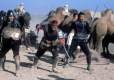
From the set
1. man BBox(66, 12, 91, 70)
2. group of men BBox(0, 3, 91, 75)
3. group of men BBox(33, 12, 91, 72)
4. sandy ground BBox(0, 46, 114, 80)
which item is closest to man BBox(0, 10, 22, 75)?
group of men BBox(0, 3, 91, 75)

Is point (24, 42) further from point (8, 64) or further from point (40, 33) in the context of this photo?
point (8, 64)

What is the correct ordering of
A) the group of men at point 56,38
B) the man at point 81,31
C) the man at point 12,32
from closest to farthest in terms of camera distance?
the man at point 12,32 → the group of men at point 56,38 → the man at point 81,31

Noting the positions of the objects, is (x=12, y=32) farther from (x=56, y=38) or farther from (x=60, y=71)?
(x=60, y=71)

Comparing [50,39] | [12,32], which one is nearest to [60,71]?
[50,39]

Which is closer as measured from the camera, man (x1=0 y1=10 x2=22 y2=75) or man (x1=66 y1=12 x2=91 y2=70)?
man (x1=0 y1=10 x2=22 y2=75)

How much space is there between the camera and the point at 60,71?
1418cm

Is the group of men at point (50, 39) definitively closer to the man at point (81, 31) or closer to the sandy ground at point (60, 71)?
the man at point (81, 31)

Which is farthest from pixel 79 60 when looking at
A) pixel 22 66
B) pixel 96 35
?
pixel 22 66

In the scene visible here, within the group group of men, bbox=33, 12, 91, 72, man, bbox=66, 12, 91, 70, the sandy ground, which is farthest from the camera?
man, bbox=66, 12, 91, 70

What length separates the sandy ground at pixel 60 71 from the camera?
1336cm

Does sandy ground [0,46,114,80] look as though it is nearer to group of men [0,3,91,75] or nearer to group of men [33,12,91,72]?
group of men [0,3,91,75]

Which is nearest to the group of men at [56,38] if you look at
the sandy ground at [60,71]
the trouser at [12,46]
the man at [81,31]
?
the man at [81,31]

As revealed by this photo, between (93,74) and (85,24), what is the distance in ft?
5.18

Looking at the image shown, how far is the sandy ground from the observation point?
526 inches
